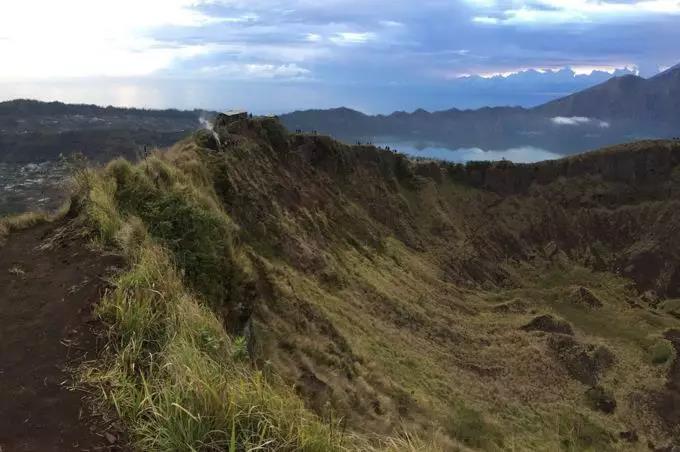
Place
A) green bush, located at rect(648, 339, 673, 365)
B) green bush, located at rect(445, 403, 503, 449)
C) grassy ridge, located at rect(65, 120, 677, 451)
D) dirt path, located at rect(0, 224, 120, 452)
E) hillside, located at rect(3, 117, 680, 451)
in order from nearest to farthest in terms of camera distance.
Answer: dirt path, located at rect(0, 224, 120, 452) < grassy ridge, located at rect(65, 120, 677, 451) < hillside, located at rect(3, 117, 680, 451) < green bush, located at rect(445, 403, 503, 449) < green bush, located at rect(648, 339, 673, 365)

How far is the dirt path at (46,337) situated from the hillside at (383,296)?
452 mm

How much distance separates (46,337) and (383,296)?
27.7 meters

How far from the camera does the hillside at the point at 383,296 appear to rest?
6.32 meters

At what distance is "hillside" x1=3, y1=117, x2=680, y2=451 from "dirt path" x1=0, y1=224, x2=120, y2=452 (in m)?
0.45

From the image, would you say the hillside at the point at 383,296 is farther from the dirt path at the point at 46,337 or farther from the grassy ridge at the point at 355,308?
the dirt path at the point at 46,337

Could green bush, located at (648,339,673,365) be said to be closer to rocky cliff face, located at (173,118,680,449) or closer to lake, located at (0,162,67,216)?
rocky cliff face, located at (173,118,680,449)

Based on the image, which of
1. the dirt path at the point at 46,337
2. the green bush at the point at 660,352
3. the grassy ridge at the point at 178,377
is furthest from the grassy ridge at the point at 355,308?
the dirt path at the point at 46,337

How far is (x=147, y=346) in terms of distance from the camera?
680cm

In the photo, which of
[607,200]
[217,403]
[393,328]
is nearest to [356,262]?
[393,328]

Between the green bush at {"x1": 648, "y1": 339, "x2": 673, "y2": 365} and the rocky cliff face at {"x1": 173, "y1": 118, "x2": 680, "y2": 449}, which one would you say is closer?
the rocky cliff face at {"x1": 173, "y1": 118, "x2": 680, "y2": 449}

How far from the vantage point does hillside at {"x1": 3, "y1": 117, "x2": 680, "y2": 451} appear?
6.32 meters

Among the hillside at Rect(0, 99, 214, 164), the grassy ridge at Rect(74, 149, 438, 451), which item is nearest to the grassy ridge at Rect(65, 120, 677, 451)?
the grassy ridge at Rect(74, 149, 438, 451)

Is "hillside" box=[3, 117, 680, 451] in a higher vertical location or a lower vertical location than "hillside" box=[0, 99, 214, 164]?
lower

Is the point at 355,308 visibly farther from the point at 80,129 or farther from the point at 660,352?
the point at 80,129
